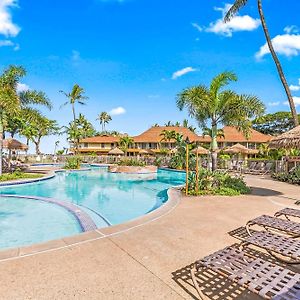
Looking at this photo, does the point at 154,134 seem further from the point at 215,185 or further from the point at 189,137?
the point at 215,185

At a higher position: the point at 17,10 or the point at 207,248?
the point at 17,10

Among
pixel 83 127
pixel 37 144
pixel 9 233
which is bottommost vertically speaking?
pixel 9 233

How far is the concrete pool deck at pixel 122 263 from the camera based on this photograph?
113 inches

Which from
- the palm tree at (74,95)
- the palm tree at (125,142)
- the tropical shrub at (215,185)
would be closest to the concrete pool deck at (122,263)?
the tropical shrub at (215,185)

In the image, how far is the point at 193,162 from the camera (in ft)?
72.5

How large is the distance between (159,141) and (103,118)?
34.4 meters

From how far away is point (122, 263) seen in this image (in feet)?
11.8

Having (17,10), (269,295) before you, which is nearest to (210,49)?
(17,10)

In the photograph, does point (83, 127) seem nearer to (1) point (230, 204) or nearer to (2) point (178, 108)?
(2) point (178, 108)

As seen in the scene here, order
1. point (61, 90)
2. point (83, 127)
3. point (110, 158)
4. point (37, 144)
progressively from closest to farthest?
point (61, 90), point (110, 158), point (37, 144), point (83, 127)

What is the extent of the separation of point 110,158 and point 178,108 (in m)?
22.8

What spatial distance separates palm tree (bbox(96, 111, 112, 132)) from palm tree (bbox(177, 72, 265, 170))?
6231 centimetres

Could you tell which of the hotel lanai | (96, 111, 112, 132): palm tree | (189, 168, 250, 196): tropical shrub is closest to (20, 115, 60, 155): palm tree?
the hotel lanai

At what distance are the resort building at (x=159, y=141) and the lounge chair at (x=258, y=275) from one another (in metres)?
35.6
